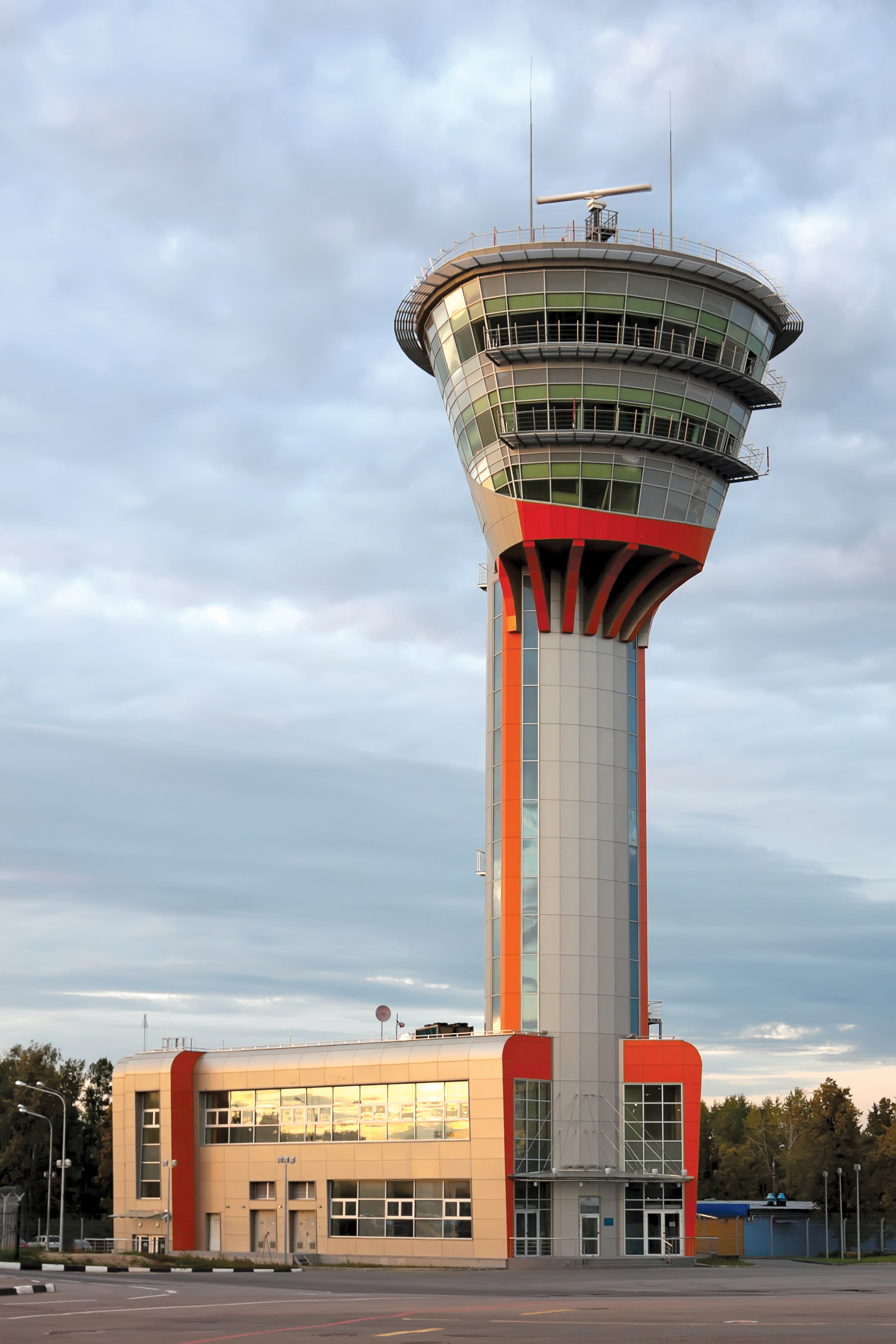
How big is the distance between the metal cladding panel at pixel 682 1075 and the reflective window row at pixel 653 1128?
0.81 feet

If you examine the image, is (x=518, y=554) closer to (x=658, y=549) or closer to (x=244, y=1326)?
(x=658, y=549)

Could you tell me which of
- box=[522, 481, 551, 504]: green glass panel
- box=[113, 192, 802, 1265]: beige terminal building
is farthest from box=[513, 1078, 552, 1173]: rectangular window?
box=[522, 481, 551, 504]: green glass panel

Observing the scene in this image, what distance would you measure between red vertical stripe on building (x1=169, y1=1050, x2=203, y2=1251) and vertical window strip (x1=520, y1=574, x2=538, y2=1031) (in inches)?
813

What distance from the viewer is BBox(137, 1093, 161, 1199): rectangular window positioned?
79.4 metres

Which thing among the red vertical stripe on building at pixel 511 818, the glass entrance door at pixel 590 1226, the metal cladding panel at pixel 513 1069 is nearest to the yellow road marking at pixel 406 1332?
the metal cladding panel at pixel 513 1069

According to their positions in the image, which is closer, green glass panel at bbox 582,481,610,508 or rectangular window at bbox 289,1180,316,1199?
green glass panel at bbox 582,481,610,508

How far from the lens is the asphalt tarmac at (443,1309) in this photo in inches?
978

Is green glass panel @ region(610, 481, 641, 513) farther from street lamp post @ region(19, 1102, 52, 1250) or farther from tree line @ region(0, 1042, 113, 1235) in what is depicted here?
tree line @ region(0, 1042, 113, 1235)

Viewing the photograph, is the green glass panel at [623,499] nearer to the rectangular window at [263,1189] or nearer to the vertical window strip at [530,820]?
the vertical window strip at [530,820]

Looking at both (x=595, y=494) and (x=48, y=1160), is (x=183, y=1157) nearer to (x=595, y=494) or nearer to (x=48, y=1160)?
(x=595, y=494)

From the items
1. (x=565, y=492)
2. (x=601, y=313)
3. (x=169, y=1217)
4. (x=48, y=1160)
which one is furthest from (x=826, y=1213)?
(x=601, y=313)

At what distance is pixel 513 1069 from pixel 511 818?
11854 millimetres

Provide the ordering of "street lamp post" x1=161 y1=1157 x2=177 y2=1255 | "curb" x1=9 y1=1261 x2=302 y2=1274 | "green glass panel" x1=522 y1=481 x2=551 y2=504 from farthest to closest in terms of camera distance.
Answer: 1. "street lamp post" x1=161 y1=1157 x2=177 y2=1255
2. "green glass panel" x1=522 y1=481 x2=551 y2=504
3. "curb" x1=9 y1=1261 x2=302 y2=1274

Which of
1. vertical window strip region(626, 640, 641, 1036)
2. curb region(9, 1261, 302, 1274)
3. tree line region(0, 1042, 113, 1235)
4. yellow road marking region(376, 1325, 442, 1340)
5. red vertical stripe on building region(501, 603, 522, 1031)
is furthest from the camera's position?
tree line region(0, 1042, 113, 1235)
